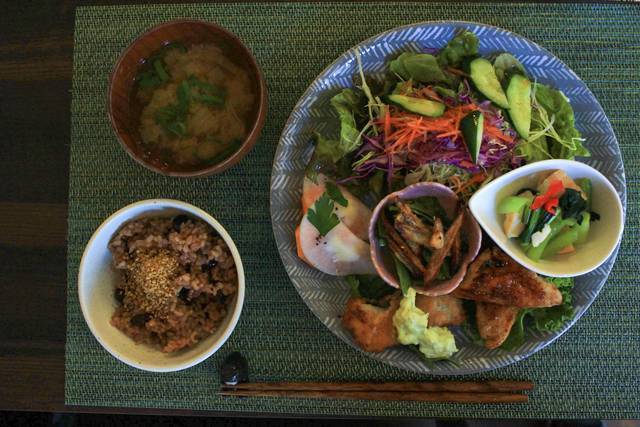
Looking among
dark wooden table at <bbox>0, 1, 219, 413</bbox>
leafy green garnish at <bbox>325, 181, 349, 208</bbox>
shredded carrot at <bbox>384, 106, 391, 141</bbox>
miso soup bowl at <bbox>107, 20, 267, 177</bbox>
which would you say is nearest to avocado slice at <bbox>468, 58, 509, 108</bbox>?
shredded carrot at <bbox>384, 106, 391, 141</bbox>

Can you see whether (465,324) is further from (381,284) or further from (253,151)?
(253,151)

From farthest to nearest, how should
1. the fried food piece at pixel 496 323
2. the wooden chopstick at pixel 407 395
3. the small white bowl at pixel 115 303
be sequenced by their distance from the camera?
the wooden chopstick at pixel 407 395, the fried food piece at pixel 496 323, the small white bowl at pixel 115 303

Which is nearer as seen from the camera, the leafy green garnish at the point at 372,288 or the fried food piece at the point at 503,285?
the fried food piece at the point at 503,285

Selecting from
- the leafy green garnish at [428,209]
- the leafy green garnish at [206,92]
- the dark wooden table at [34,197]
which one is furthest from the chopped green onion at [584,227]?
the dark wooden table at [34,197]

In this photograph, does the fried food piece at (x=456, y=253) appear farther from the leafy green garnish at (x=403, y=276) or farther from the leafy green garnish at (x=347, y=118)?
the leafy green garnish at (x=347, y=118)

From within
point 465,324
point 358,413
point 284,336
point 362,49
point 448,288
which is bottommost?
point 358,413

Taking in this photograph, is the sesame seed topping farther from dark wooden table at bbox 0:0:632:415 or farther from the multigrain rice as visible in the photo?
dark wooden table at bbox 0:0:632:415

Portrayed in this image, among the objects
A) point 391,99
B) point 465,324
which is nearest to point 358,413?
point 465,324
